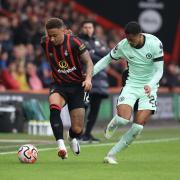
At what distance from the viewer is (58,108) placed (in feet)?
43.3

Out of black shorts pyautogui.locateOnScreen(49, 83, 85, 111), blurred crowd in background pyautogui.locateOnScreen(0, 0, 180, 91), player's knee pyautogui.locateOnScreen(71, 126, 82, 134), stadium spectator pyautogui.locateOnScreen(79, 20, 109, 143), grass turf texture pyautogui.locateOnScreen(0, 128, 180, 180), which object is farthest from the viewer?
blurred crowd in background pyautogui.locateOnScreen(0, 0, 180, 91)

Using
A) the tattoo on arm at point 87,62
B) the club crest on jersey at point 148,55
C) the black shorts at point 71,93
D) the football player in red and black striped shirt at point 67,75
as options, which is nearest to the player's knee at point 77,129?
the football player in red and black striped shirt at point 67,75

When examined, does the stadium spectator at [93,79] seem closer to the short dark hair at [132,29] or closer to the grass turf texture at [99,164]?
the grass turf texture at [99,164]

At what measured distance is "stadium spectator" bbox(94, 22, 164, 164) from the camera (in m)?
13.0

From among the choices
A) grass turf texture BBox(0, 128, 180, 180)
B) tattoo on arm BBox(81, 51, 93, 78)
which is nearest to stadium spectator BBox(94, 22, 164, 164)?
tattoo on arm BBox(81, 51, 93, 78)

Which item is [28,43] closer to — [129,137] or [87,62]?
[87,62]

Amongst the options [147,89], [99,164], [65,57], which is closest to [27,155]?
[99,164]

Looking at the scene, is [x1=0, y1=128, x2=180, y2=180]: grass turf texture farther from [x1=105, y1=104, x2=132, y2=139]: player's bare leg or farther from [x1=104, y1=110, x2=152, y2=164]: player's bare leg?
[x1=105, y1=104, x2=132, y2=139]: player's bare leg

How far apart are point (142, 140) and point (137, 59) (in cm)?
515

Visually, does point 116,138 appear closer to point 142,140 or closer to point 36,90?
point 142,140

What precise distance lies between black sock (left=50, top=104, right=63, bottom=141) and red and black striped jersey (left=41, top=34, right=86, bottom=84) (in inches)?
22.6

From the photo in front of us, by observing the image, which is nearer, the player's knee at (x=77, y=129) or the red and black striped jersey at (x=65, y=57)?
the red and black striped jersey at (x=65, y=57)

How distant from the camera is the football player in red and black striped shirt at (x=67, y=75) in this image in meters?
13.2

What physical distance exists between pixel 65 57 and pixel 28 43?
1142cm
